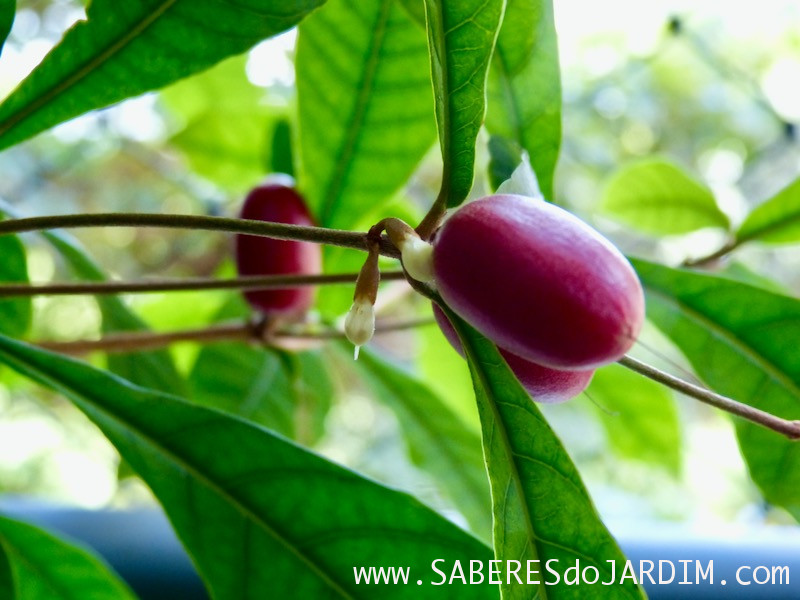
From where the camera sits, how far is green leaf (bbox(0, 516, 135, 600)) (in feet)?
1.90

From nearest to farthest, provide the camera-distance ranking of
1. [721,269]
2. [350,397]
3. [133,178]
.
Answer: [721,269] < [133,178] < [350,397]

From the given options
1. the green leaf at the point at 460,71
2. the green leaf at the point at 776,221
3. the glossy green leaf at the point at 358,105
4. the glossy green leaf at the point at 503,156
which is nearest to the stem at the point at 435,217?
the green leaf at the point at 460,71

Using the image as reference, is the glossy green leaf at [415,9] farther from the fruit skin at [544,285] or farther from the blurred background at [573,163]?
the blurred background at [573,163]

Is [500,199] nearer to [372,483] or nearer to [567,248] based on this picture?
[567,248]

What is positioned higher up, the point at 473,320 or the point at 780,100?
the point at 780,100

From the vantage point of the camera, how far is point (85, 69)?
431 millimetres

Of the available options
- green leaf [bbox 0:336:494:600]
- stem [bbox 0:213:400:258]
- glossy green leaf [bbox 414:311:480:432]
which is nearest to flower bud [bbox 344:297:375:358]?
stem [bbox 0:213:400:258]

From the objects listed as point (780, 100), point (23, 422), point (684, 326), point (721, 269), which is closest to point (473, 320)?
point (684, 326)

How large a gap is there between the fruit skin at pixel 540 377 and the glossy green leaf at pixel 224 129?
666mm

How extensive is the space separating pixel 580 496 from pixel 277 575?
0.18 metres

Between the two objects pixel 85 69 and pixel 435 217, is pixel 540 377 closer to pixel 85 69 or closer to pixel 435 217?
pixel 435 217

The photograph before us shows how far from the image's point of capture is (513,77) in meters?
0.46

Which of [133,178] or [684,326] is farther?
[133,178]

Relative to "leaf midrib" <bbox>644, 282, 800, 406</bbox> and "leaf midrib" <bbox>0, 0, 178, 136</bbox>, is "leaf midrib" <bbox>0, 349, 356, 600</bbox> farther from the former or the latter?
"leaf midrib" <bbox>644, 282, 800, 406</bbox>
